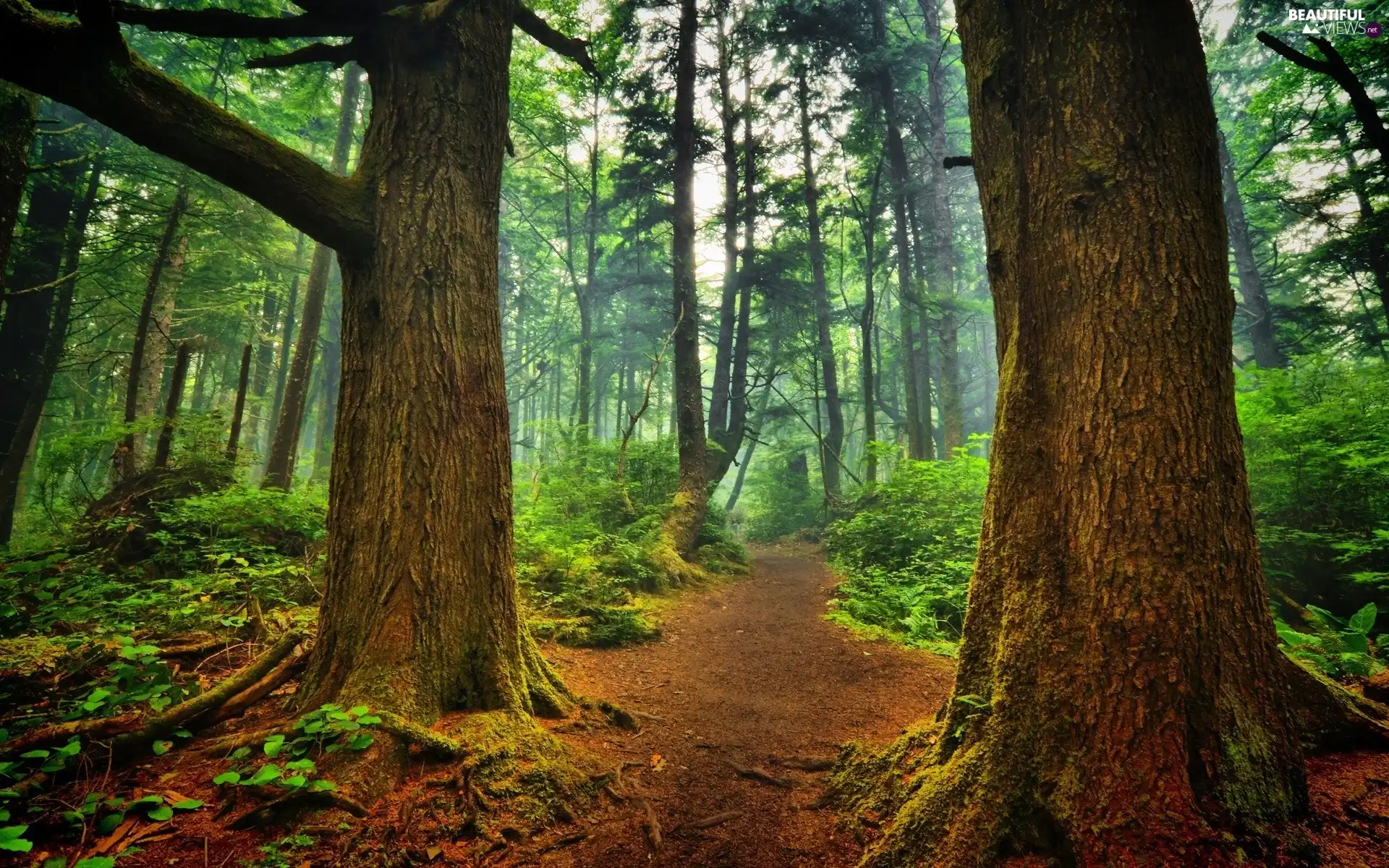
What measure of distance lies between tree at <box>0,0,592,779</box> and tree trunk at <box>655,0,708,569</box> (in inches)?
304

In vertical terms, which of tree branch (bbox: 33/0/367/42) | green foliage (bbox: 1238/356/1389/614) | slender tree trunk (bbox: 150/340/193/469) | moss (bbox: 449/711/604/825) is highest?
tree branch (bbox: 33/0/367/42)

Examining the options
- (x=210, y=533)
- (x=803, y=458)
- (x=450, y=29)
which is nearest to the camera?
(x=450, y=29)

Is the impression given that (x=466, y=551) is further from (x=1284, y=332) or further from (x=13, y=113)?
(x=1284, y=332)

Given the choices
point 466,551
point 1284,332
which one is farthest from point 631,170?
point 1284,332

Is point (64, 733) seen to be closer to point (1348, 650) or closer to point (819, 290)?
point (1348, 650)

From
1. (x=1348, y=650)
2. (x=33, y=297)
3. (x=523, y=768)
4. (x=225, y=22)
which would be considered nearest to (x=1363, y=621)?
(x=1348, y=650)

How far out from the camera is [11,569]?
355cm

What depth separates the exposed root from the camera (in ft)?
7.75

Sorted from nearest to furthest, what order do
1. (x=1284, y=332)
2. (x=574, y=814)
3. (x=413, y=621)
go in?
(x=574, y=814)
(x=413, y=621)
(x=1284, y=332)

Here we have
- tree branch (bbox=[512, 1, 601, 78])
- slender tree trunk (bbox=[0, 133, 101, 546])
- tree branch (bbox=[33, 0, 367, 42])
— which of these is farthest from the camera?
slender tree trunk (bbox=[0, 133, 101, 546])

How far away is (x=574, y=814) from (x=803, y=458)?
64.6ft

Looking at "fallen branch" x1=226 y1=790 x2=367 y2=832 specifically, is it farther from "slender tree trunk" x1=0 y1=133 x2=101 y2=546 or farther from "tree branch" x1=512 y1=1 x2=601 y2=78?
"slender tree trunk" x1=0 y1=133 x2=101 y2=546

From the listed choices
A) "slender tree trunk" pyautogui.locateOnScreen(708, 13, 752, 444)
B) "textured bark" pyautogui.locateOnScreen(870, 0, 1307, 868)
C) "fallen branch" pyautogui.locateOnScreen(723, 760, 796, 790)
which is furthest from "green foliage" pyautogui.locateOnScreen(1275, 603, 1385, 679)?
"slender tree trunk" pyautogui.locateOnScreen(708, 13, 752, 444)

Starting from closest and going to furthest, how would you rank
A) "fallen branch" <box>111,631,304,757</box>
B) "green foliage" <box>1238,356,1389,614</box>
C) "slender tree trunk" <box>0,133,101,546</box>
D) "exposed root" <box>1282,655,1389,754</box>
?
"exposed root" <box>1282,655,1389,754</box>, "fallen branch" <box>111,631,304,757</box>, "green foliage" <box>1238,356,1389,614</box>, "slender tree trunk" <box>0,133,101,546</box>
